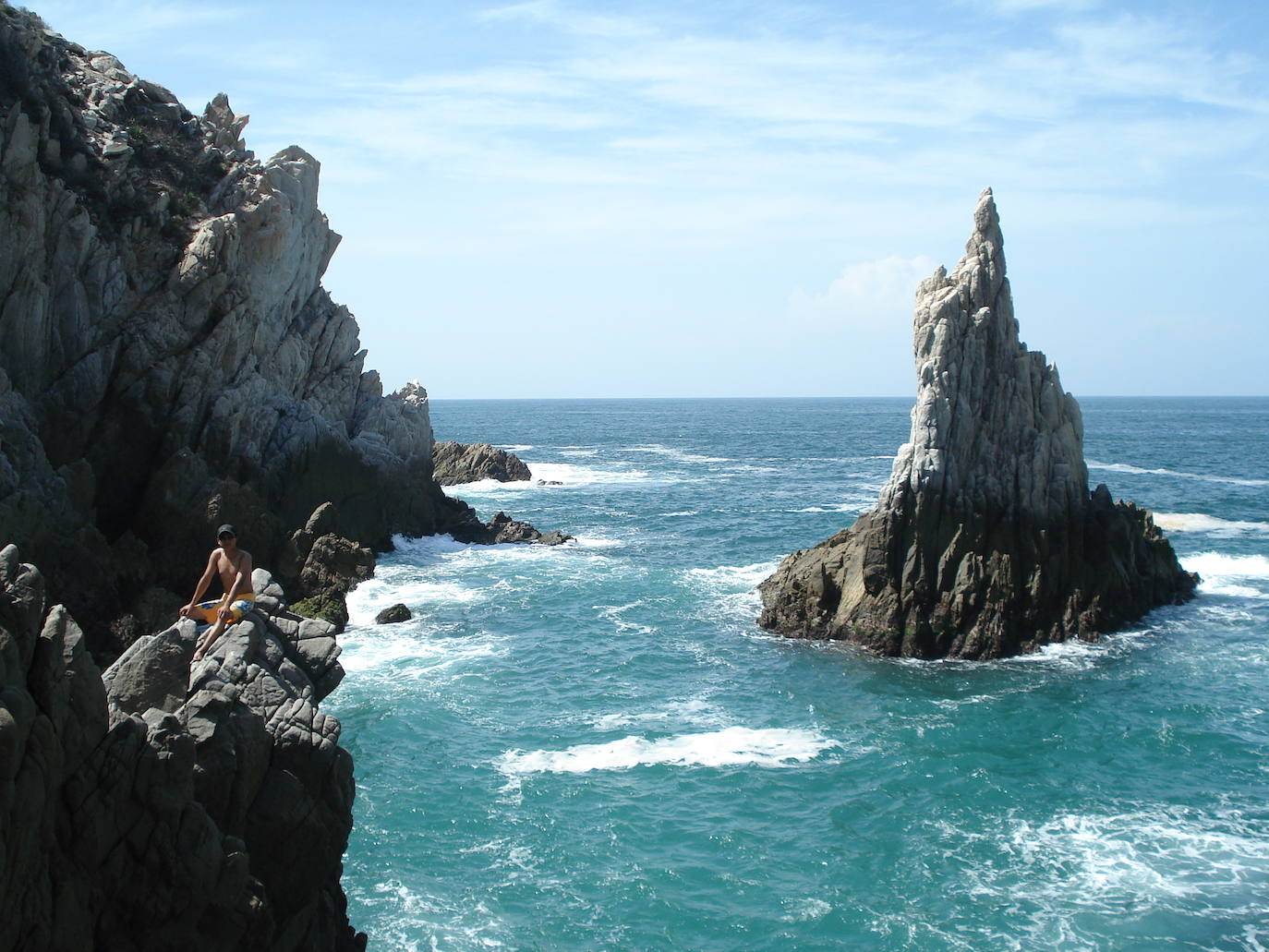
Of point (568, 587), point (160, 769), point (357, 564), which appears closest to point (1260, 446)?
point (568, 587)

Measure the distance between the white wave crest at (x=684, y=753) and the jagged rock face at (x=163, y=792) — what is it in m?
11.0

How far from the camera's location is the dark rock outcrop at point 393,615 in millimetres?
39250

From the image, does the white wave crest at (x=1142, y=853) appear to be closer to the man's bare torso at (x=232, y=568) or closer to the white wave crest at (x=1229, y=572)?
the man's bare torso at (x=232, y=568)

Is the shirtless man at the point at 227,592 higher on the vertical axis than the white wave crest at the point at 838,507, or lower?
higher

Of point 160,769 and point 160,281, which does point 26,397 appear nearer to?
point 160,281

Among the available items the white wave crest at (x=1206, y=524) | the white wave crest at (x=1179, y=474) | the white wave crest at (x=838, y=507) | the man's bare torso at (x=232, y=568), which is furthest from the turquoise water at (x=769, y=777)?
the white wave crest at (x=1179, y=474)

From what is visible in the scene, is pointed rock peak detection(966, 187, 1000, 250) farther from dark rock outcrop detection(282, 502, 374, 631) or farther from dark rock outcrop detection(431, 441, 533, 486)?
dark rock outcrop detection(431, 441, 533, 486)

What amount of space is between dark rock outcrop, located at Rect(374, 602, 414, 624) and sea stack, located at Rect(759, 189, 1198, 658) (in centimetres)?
1338

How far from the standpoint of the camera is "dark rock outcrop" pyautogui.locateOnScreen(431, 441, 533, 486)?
84688mm

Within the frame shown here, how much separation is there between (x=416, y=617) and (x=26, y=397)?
1527 cm

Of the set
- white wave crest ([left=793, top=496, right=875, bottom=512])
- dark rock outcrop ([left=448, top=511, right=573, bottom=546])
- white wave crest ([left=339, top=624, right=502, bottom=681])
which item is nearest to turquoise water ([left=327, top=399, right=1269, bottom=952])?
white wave crest ([left=339, top=624, right=502, bottom=681])

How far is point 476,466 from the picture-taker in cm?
8594

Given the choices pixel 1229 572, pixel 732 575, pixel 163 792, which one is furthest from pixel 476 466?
pixel 163 792

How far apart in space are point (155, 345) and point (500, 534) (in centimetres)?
2166
